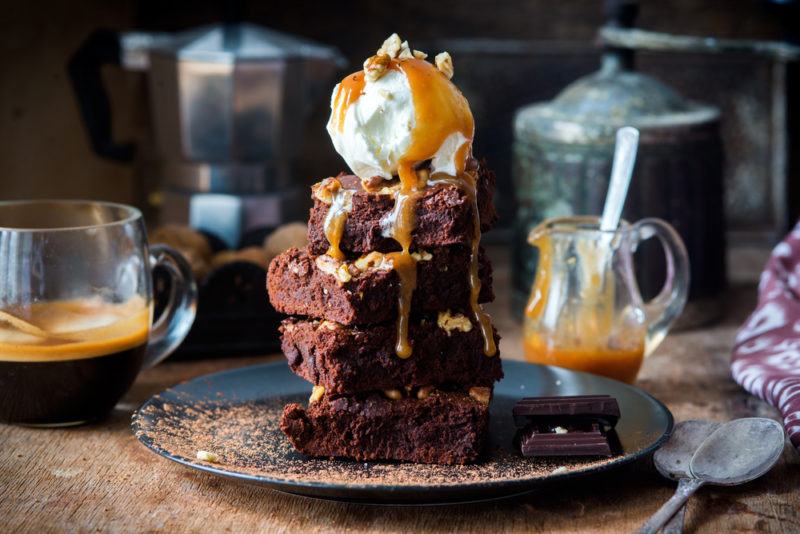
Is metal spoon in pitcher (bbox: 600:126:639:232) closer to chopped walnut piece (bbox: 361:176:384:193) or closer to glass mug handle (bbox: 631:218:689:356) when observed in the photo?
glass mug handle (bbox: 631:218:689:356)

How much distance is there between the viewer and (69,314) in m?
1.36

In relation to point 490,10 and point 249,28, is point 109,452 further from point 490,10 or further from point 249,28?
point 490,10

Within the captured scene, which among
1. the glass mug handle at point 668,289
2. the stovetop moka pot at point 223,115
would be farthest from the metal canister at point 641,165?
the stovetop moka pot at point 223,115

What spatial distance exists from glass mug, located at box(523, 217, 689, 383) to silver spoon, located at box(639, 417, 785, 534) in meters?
0.32

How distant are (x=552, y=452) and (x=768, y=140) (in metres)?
1.79

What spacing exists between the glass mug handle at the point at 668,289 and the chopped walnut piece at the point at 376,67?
61cm

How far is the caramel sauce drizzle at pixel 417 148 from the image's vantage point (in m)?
1.18

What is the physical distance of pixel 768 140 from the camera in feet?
8.84

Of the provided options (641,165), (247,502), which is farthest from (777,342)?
(247,502)

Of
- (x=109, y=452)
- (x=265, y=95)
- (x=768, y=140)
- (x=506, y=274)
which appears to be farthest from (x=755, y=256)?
(x=109, y=452)

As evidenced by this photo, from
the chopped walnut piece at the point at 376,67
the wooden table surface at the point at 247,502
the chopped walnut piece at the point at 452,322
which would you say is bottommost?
the wooden table surface at the point at 247,502

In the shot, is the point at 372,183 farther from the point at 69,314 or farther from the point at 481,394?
the point at 69,314

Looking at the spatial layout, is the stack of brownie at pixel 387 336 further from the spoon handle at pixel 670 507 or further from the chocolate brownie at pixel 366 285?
the spoon handle at pixel 670 507

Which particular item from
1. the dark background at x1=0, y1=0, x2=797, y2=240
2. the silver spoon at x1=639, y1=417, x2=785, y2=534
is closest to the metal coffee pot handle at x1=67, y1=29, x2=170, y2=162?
the dark background at x1=0, y1=0, x2=797, y2=240
